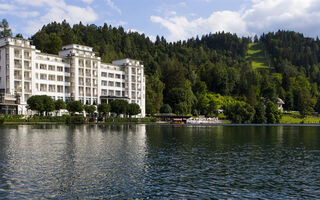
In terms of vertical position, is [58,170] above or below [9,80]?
below

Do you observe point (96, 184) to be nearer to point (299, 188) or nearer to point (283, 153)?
point (299, 188)

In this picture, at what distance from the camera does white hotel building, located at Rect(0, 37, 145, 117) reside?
420 feet

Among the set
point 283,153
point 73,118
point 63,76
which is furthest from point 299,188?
point 63,76

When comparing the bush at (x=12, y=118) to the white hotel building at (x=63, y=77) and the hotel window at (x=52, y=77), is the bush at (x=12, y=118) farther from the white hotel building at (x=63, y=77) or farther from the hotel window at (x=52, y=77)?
the hotel window at (x=52, y=77)

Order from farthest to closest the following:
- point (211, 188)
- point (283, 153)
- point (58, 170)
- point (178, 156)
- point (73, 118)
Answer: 1. point (73, 118)
2. point (283, 153)
3. point (178, 156)
4. point (58, 170)
5. point (211, 188)

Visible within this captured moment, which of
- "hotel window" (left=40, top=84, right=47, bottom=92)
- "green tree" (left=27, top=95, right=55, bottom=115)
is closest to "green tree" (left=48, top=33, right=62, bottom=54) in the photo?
"hotel window" (left=40, top=84, right=47, bottom=92)

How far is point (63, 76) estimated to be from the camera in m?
146

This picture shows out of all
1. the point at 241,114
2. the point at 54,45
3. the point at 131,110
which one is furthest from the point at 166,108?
the point at 54,45

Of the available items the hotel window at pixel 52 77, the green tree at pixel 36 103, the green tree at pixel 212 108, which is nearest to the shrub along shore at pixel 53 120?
the green tree at pixel 36 103

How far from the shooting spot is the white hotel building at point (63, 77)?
420ft

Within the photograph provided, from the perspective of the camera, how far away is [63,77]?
480ft

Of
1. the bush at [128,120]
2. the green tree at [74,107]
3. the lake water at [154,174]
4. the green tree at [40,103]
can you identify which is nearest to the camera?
the lake water at [154,174]

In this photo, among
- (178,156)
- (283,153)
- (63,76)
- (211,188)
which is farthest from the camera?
(63,76)

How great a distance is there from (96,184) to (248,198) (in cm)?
1063
